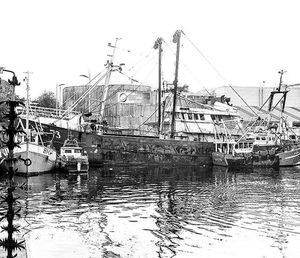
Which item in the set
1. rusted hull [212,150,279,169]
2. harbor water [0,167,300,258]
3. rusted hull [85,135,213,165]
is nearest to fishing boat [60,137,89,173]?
rusted hull [85,135,213,165]

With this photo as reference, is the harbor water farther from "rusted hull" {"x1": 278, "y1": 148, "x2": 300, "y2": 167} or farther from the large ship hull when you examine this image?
"rusted hull" {"x1": 278, "y1": 148, "x2": 300, "y2": 167}

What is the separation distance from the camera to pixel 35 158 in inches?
1225

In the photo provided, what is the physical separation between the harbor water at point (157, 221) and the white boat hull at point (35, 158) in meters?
5.47

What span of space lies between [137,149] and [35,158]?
14.6 meters

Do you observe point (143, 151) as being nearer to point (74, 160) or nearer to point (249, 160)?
point (249, 160)

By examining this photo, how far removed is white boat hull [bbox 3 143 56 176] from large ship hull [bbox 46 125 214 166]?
7.78 metres

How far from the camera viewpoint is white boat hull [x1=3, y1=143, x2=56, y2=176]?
2997 cm

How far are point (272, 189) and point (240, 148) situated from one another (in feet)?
72.7

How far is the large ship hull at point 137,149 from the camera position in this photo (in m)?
41.9

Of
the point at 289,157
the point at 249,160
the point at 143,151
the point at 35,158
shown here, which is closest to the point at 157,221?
the point at 35,158

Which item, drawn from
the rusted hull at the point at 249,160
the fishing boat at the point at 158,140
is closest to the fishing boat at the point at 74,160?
the fishing boat at the point at 158,140

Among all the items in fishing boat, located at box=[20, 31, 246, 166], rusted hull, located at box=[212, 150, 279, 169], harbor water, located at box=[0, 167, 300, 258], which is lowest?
harbor water, located at box=[0, 167, 300, 258]

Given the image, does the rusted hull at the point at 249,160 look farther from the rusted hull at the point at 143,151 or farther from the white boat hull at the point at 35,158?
the white boat hull at the point at 35,158

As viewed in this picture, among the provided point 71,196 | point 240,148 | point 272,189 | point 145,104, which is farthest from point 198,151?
point 71,196
